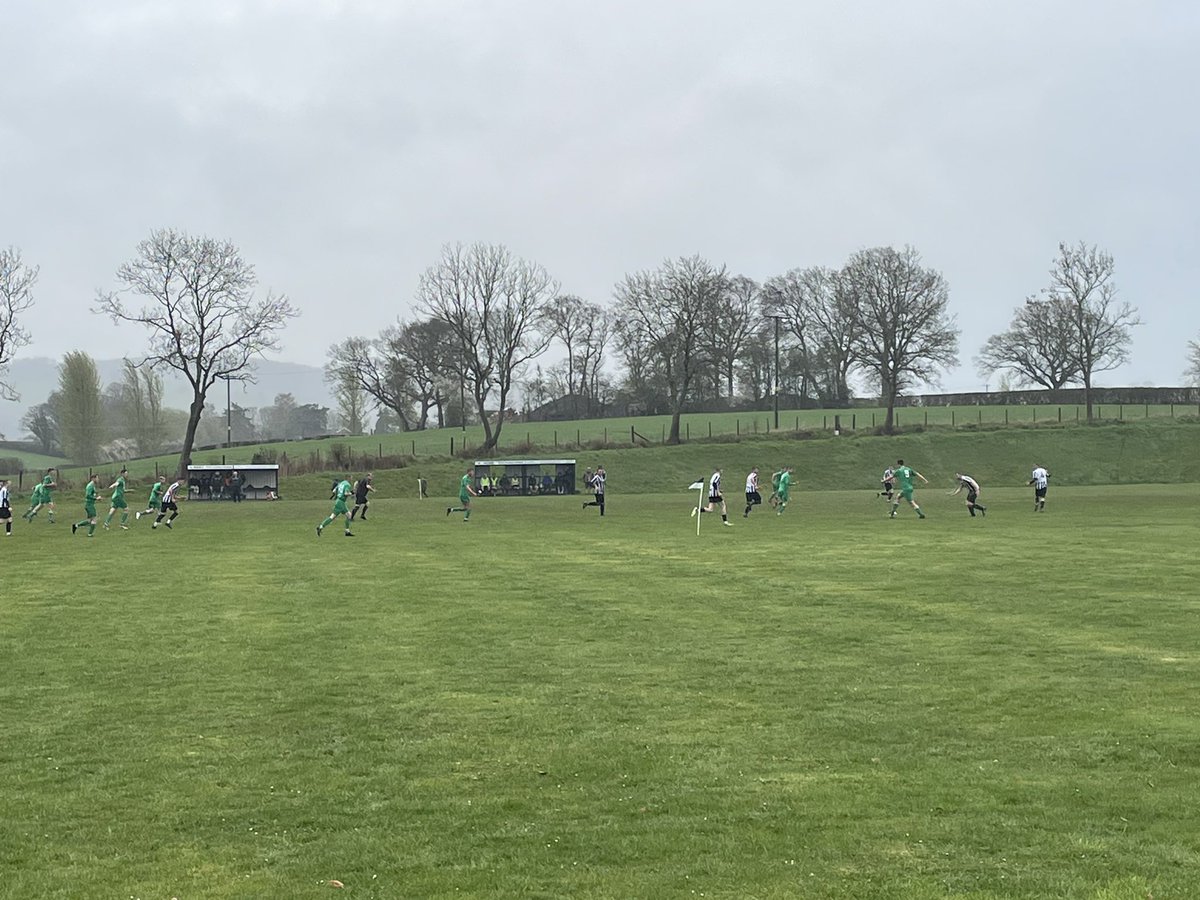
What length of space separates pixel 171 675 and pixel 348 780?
16.2 feet

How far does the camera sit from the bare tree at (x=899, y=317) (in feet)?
302

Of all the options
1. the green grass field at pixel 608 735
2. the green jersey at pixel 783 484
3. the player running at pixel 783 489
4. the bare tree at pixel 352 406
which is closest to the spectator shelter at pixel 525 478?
the player running at pixel 783 489

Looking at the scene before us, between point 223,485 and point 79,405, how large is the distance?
58685 millimetres

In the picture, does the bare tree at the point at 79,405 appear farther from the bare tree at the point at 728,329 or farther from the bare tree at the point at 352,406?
the bare tree at the point at 728,329

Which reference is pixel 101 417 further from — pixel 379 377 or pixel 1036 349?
pixel 1036 349

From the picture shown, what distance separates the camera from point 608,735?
9938mm

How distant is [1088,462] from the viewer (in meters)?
79.6

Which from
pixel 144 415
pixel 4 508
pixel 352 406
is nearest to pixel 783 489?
pixel 4 508

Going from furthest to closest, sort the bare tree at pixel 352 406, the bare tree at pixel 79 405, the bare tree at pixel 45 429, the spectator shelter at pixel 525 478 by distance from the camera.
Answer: the bare tree at pixel 45 429 < the bare tree at pixel 352 406 < the bare tree at pixel 79 405 < the spectator shelter at pixel 525 478

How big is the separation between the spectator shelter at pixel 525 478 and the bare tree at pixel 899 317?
32006 millimetres

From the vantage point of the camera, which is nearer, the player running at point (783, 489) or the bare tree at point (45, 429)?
the player running at point (783, 489)

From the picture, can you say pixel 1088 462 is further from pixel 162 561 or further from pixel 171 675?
pixel 171 675

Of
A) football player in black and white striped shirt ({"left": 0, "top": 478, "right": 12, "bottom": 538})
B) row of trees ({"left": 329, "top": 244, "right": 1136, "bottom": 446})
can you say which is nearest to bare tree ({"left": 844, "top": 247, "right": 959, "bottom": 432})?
row of trees ({"left": 329, "top": 244, "right": 1136, "bottom": 446})

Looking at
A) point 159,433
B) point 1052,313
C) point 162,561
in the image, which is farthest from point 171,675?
point 159,433
